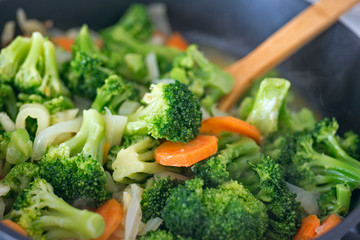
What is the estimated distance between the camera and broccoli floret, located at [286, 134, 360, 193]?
1887 mm

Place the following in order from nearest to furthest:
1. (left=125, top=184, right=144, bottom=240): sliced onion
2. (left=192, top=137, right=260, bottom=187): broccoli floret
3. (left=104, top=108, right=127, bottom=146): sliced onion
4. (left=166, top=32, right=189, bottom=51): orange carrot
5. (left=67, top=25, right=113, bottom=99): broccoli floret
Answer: (left=125, top=184, right=144, bottom=240): sliced onion < (left=192, top=137, right=260, bottom=187): broccoli floret < (left=104, top=108, right=127, bottom=146): sliced onion < (left=67, top=25, right=113, bottom=99): broccoli floret < (left=166, top=32, right=189, bottom=51): orange carrot

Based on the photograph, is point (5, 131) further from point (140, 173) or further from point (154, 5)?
point (154, 5)

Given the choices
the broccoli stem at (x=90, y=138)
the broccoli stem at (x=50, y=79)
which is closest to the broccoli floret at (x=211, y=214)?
the broccoli stem at (x=90, y=138)

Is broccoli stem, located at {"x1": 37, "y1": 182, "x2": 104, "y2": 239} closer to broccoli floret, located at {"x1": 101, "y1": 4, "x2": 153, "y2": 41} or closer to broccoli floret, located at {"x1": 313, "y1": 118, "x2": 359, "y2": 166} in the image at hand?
broccoli floret, located at {"x1": 313, "y1": 118, "x2": 359, "y2": 166}

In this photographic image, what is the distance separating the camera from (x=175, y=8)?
10.3 feet

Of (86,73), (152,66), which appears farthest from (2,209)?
(152,66)

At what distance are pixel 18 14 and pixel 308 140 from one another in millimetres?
2089

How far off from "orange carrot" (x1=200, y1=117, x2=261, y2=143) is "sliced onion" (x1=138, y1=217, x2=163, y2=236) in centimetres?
59

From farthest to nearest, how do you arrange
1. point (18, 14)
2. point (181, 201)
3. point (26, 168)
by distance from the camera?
point (18, 14)
point (26, 168)
point (181, 201)

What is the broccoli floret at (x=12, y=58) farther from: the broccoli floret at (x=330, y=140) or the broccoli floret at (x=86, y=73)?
the broccoli floret at (x=330, y=140)

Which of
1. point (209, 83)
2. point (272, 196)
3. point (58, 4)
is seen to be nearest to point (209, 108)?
point (209, 83)

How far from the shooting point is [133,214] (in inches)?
64.4

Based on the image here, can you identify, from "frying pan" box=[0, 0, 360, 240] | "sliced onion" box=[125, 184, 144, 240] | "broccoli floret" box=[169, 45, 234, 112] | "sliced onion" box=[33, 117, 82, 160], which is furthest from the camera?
"frying pan" box=[0, 0, 360, 240]

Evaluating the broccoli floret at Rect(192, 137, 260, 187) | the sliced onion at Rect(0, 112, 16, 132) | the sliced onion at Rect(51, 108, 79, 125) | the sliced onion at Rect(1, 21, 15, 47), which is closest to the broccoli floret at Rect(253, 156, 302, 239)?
the broccoli floret at Rect(192, 137, 260, 187)
